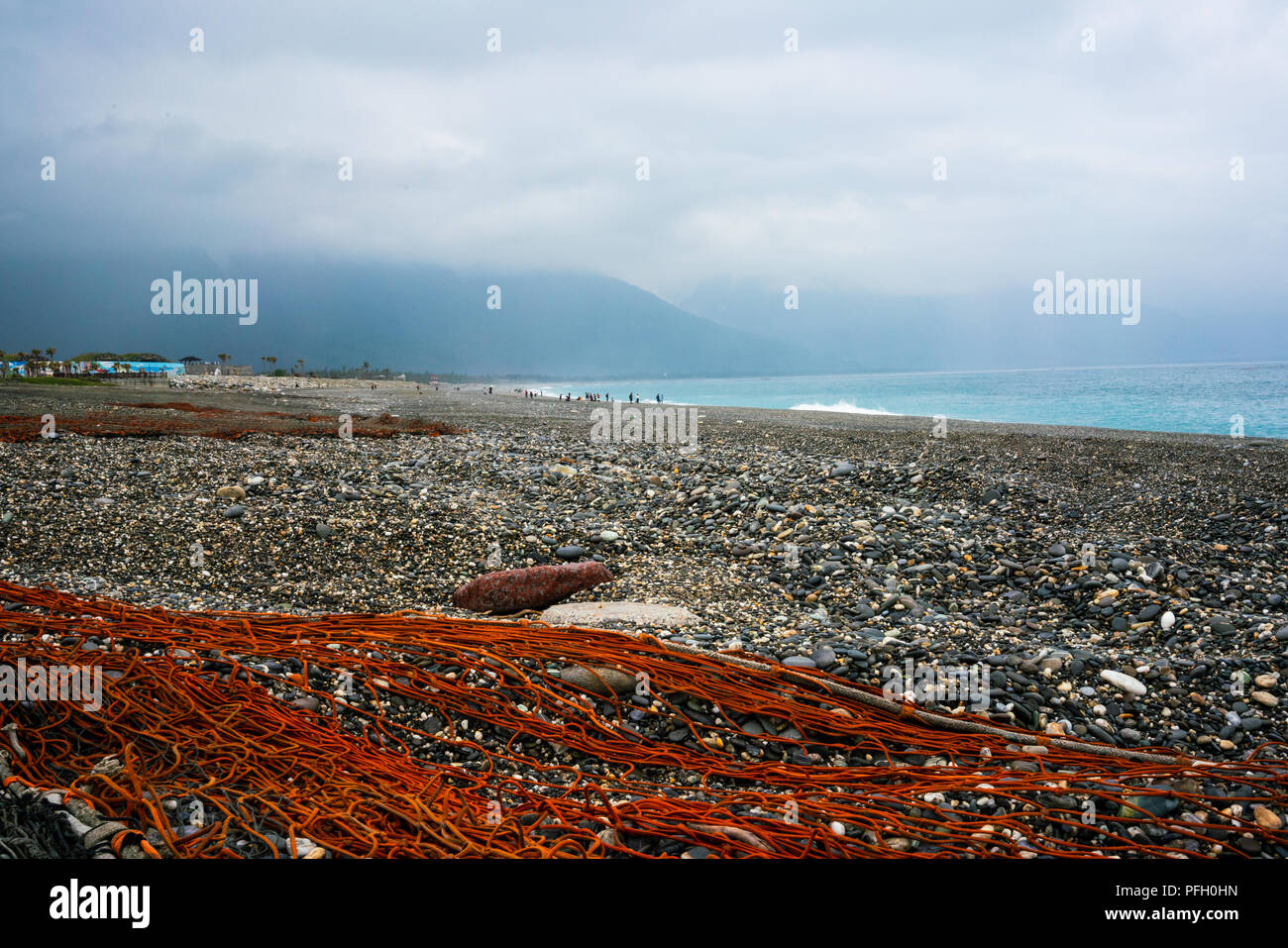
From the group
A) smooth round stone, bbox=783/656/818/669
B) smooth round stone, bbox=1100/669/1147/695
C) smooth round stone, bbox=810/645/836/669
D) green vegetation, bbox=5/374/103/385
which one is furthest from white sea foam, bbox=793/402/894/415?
green vegetation, bbox=5/374/103/385

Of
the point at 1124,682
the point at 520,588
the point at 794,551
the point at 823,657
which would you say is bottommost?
the point at 1124,682

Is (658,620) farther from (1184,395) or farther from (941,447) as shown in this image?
(1184,395)

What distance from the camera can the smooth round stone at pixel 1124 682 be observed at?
604 centimetres

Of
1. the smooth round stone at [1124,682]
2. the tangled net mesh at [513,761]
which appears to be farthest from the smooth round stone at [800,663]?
the smooth round stone at [1124,682]

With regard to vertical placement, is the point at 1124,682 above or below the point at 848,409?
below

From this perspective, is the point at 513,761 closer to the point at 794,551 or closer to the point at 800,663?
the point at 800,663

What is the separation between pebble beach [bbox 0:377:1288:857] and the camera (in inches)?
249

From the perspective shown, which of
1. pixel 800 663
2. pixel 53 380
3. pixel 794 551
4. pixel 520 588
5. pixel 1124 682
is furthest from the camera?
pixel 53 380

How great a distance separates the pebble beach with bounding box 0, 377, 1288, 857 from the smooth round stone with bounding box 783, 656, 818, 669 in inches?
0.6

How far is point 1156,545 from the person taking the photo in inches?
384

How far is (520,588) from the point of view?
8.65 meters

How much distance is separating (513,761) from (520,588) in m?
3.68

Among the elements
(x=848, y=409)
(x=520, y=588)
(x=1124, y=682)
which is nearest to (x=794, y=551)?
(x=520, y=588)
